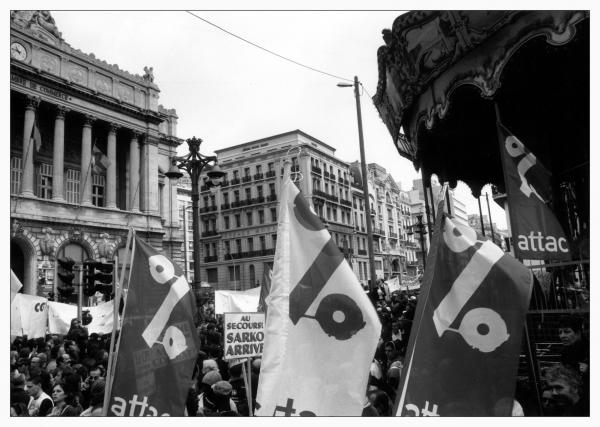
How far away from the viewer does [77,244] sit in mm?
29703

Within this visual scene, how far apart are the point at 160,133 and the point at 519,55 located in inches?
1421

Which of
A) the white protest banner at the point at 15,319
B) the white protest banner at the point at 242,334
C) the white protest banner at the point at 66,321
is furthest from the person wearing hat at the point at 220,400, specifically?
the white protest banner at the point at 66,321

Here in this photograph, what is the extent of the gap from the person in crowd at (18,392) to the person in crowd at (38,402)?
14cm

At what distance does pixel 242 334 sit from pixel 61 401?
8.63 ft

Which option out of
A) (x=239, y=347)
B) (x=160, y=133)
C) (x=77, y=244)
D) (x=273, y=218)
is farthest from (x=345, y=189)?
(x=239, y=347)

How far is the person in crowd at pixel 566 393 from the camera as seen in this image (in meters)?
3.47

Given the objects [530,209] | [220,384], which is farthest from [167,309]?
[530,209]

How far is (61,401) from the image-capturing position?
20.7 feet

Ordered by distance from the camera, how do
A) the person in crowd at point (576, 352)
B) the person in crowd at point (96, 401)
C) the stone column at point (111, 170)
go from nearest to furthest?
the person in crowd at point (576, 352) < the person in crowd at point (96, 401) < the stone column at point (111, 170)

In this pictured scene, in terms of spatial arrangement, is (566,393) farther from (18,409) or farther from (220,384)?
(18,409)

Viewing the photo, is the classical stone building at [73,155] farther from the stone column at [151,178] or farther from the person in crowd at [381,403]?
the person in crowd at [381,403]

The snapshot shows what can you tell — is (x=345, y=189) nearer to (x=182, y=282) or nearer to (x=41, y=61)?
(x=41, y=61)

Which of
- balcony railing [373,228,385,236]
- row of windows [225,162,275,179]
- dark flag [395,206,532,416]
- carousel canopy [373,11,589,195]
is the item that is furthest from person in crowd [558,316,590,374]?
balcony railing [373,228,385,236]

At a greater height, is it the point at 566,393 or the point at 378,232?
the point at 378,232
